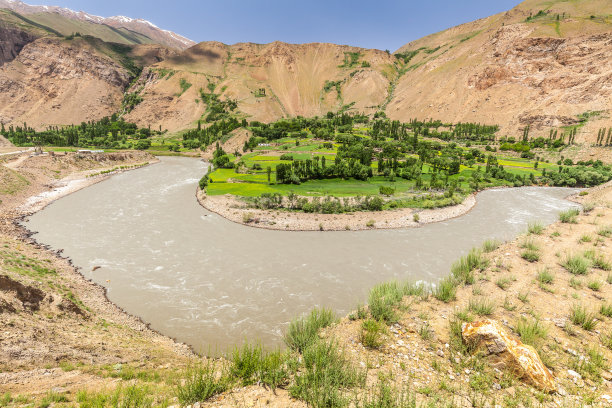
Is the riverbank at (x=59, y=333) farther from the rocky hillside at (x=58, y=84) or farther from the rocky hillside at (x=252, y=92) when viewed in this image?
the rocky hillside at (x=58, y=84)

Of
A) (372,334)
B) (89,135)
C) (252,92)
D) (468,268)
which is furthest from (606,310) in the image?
(252,92)

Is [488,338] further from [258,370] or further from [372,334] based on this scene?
[258,370]

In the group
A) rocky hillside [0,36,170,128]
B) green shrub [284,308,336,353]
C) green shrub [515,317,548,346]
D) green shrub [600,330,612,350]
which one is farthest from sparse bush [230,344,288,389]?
rocky hillside [0,36,170,128]

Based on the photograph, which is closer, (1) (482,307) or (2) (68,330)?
(1) (482,307)

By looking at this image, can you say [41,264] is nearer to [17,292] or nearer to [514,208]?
[17,292]

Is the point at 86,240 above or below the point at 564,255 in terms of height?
below

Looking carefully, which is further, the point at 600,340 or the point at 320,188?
the point at 320,188

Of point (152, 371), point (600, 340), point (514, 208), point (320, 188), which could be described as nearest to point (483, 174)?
point (514, 208)
